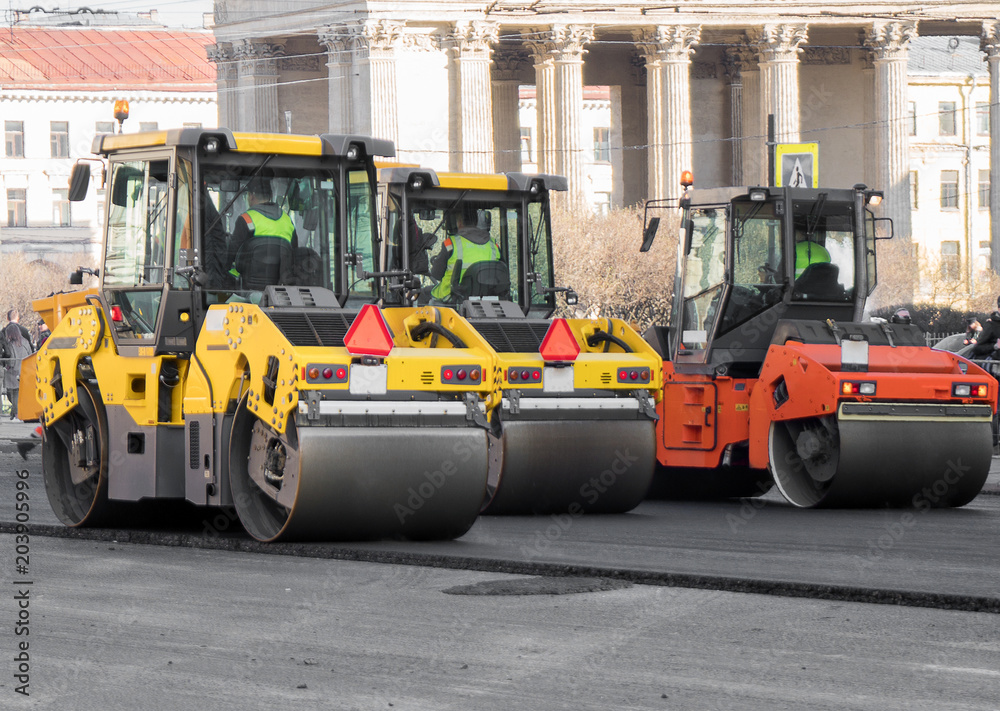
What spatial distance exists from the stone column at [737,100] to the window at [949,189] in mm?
24433

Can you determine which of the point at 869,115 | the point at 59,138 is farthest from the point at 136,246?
the point at 59,138

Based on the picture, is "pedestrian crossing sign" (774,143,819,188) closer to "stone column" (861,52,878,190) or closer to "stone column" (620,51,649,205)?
"stone column" (861,52,878,190)

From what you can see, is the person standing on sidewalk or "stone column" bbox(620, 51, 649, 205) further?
"stone column" bbox(620, 51, 649, 205)

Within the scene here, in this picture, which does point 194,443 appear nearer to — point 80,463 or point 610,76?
point 80,463

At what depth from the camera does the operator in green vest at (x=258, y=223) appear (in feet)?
45.0

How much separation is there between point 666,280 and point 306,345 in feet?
161

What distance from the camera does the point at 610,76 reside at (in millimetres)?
79312

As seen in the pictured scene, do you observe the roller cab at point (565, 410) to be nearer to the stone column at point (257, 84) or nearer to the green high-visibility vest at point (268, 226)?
the green high-visibility vest at point (268, 226)

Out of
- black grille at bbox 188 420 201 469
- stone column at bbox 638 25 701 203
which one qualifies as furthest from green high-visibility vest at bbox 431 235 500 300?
stone column at bbox 638 25 701 203

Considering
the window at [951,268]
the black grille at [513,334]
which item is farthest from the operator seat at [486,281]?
the window at [951,268]

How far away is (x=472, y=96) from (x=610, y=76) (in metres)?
12.2

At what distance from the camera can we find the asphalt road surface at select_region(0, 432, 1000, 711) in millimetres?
→ 8258

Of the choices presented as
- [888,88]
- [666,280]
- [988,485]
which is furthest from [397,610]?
[888,88]

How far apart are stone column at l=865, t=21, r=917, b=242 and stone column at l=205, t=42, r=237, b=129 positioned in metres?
24.3
